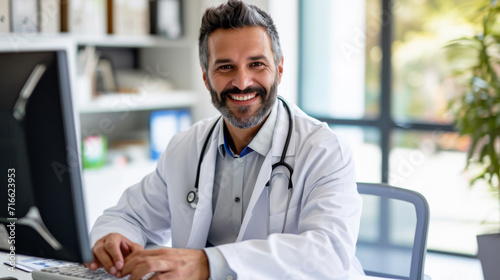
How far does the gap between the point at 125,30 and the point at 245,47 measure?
2.07 m

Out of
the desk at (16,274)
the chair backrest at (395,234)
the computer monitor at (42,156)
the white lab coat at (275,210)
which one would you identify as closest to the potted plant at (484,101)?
the chair backrest at (395,234)

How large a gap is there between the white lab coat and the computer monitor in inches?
14.4

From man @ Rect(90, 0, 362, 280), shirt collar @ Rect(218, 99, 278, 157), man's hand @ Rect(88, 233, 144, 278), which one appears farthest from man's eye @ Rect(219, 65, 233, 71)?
man's hand @ Rect(88, 233, 144, 278)

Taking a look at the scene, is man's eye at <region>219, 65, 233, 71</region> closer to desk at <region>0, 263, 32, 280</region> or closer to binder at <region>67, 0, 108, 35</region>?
desk at <region>0, 263, 32, 280</region>

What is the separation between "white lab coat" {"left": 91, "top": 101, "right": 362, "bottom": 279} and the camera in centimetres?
118

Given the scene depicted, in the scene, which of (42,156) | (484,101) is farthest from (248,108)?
(484,101)

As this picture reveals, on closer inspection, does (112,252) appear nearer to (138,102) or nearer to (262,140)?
(262,140)

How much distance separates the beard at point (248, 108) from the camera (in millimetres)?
1540

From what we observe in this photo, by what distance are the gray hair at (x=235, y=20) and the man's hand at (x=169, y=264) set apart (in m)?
0.65

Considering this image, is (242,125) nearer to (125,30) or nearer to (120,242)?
(120,242)

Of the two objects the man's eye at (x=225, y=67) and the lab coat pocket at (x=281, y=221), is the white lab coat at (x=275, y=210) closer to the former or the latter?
the lab coat pocket at (x=281, y=221)

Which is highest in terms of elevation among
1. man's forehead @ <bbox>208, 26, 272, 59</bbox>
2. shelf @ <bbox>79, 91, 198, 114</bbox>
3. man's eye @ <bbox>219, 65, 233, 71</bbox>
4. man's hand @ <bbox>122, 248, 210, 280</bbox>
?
man's forehead @ <bbox>208, 26, 272, 59</bbox>

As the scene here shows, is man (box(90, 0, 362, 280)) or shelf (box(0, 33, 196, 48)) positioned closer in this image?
man (box(90, 0, 362, 280))

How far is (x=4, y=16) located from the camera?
282 cm
